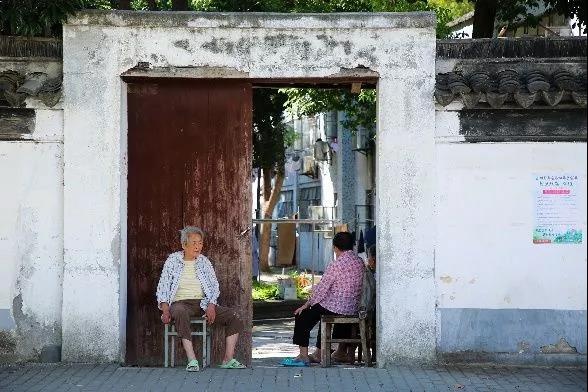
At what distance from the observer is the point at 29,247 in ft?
34.6

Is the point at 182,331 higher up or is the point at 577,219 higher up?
the point at 577,219

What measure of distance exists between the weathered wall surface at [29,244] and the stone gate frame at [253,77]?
0.21 m

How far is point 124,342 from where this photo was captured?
10734 mm

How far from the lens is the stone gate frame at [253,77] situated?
10.5m

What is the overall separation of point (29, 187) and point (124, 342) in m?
1.84

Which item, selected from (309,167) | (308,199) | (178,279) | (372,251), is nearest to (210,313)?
(178,279)

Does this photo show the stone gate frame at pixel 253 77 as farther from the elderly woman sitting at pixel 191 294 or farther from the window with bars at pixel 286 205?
the window with bars at pixel 286 205

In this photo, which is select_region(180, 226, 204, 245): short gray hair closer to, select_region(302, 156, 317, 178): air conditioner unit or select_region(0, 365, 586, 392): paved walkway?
select_region(0, 365, 586, 392): paved walkway

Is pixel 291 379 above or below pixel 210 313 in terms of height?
below

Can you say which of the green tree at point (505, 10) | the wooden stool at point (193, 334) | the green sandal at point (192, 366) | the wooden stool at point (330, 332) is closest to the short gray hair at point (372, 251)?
the wooden stool at point (330, 332)

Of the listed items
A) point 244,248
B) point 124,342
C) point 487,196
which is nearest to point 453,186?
point 487,196

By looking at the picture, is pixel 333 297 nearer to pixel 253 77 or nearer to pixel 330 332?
pixel 330 332

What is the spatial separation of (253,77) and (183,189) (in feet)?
4.50

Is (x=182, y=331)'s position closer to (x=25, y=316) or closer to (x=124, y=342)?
(x=124, y=342)
